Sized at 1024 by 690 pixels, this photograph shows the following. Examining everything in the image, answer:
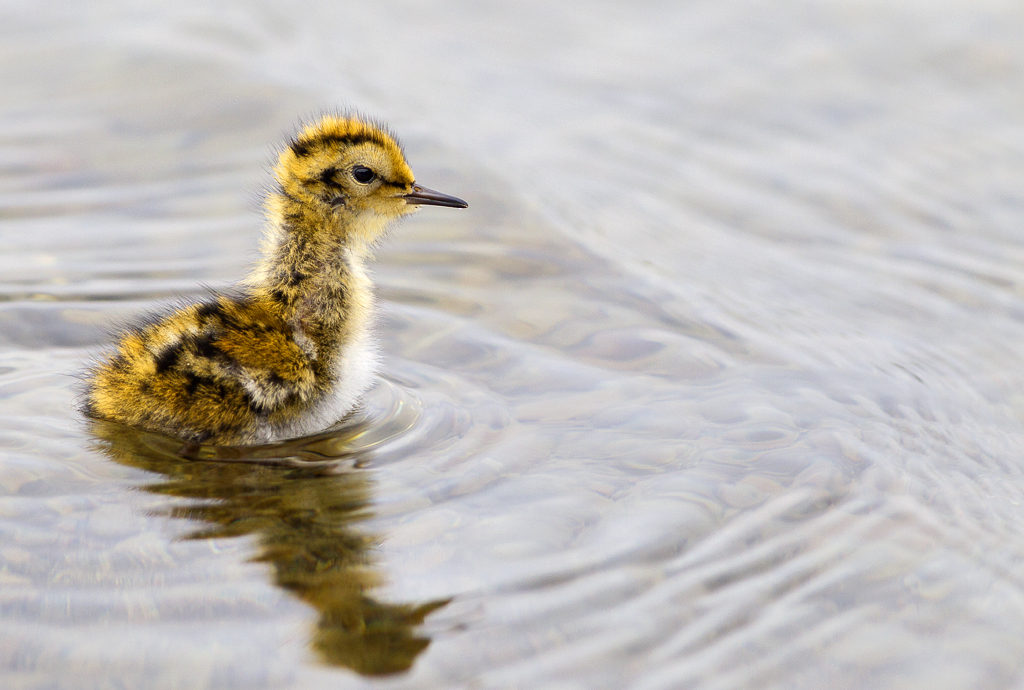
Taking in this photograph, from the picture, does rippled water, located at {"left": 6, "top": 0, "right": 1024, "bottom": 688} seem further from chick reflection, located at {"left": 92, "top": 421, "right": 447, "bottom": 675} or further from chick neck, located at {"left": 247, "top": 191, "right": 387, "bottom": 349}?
chick neck, located at {"left": 247, "top": 191, "right": 387, "bottom": 349}

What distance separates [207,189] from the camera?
666 centimetres

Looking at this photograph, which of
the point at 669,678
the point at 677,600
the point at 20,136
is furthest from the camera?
the point at 20,136

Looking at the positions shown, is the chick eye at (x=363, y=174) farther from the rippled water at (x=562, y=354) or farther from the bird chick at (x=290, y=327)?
the rippled water at (x=562, y=354)

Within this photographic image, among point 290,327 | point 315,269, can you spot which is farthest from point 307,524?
point 315,269

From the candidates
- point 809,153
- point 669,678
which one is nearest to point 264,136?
point 809,153

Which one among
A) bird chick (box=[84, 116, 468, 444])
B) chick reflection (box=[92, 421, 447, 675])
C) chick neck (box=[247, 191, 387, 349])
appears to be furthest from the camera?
chick neck (box=[247, 191, 387, 349])

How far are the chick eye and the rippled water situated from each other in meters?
0.69

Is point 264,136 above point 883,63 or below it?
below

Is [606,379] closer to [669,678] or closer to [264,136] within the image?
[669,678]

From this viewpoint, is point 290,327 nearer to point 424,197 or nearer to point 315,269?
point 315,269

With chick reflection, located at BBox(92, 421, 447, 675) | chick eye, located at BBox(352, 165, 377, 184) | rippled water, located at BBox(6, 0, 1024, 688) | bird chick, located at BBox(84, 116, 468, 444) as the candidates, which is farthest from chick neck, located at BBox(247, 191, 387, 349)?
chick reflection, located at BBox(92, 421, 447, 675)

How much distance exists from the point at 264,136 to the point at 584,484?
3.60 m

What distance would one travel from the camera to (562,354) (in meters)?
5.28

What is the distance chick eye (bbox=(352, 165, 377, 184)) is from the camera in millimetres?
4965
